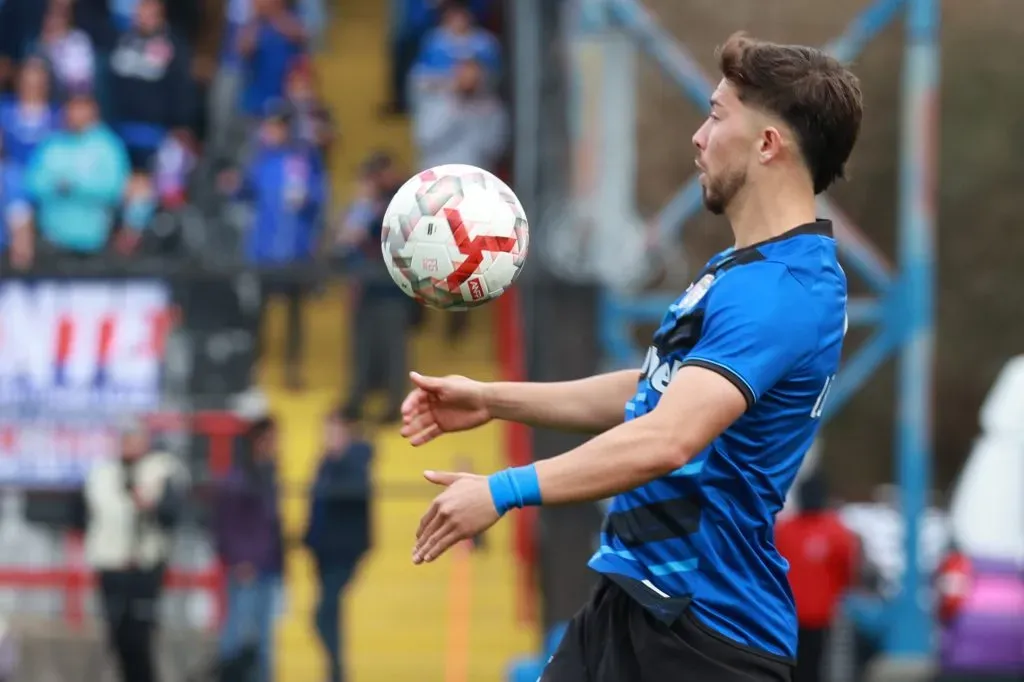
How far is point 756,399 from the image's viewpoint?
3.64 metres

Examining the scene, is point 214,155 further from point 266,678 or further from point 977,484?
point 977,484

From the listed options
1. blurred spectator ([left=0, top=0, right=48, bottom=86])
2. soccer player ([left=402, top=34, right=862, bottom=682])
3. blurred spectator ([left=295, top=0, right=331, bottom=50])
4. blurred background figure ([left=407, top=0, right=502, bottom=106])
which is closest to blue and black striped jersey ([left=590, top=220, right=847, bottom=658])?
soccer player ([left=402, top=34, right=862, bottom=682])

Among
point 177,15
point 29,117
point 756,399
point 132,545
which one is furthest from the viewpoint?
point 177,15

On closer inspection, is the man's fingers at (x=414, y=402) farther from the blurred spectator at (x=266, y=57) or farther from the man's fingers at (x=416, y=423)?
the blurred spectator at (x=266, y=57)

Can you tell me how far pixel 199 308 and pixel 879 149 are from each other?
18.6 meters

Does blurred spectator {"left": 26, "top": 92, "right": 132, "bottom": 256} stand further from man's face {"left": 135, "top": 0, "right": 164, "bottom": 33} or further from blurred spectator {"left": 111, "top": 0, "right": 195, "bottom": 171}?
man's face {"left": 135, "top": 0, "right": 164, "bottom": 33}

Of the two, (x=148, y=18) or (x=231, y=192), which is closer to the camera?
(x=231, y=192)

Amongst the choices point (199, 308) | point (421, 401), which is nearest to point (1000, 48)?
point (199, 308)

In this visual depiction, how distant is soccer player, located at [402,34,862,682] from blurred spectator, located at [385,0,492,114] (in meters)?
9.50

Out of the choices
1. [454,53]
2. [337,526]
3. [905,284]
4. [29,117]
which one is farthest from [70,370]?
[905,284]

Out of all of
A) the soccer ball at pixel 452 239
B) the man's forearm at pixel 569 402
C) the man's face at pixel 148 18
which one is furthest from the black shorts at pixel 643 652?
the man's face at pixel 148 18

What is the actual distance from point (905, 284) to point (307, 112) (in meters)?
4.43

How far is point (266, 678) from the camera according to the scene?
383 inches

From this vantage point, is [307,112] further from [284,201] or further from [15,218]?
[15,218]
